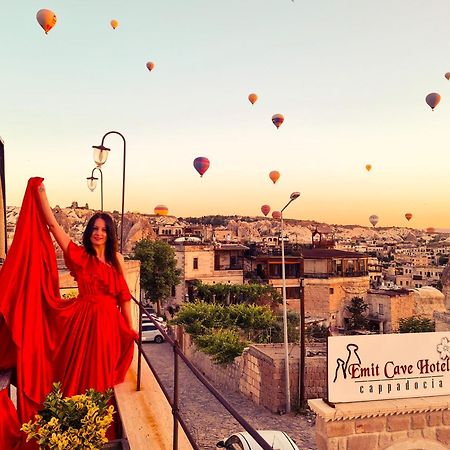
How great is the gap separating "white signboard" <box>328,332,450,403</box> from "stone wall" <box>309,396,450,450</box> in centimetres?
19

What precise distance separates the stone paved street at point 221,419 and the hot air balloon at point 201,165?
16.8 metres

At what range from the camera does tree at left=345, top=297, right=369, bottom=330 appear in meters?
48.6

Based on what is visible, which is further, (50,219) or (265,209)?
(265,209)

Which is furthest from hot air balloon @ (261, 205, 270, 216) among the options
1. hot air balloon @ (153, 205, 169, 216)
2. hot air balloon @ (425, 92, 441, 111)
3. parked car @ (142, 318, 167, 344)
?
parked car @ (142, 318, 167, 344)

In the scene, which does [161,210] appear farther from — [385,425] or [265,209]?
[385,425]

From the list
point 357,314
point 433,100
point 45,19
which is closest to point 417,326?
point 357,314

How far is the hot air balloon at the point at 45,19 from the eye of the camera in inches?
896

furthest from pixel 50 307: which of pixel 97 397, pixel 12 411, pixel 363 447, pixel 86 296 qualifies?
pixel 363 447

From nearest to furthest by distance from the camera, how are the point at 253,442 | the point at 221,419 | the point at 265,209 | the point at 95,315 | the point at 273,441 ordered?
the point at 95,315 < the point at 253,442 < the point at 273,441 < the point at 221,419 < the point at 265,209

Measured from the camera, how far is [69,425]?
2.79m

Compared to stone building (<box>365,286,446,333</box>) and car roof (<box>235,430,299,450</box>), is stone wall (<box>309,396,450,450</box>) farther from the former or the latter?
stone building (<box>365,286,446,333</box>)

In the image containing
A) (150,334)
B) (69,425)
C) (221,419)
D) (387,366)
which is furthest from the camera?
(150,334)

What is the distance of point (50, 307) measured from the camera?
3.72m

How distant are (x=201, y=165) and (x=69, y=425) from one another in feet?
110
